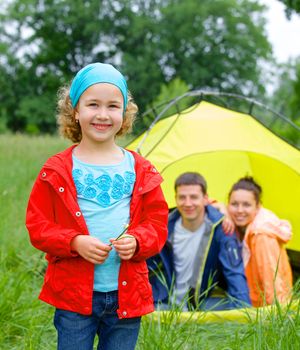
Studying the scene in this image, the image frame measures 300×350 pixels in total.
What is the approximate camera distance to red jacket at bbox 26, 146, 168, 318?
187 cm

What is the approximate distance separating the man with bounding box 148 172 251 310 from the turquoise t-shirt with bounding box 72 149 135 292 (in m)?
1.73

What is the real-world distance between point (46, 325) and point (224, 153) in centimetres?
262

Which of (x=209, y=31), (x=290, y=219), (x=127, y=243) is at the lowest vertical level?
(x=127, y=243)

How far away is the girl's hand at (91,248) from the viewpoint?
1.81 meters

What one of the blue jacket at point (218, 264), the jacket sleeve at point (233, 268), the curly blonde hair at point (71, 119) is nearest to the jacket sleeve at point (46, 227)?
the curly blonde hair at point (71, 119)

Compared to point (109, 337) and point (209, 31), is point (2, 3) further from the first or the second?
point (109, 337)

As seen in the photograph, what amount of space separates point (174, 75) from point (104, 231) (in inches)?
1084

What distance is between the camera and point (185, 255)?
381 cm

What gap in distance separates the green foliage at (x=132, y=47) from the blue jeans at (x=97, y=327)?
25753mm

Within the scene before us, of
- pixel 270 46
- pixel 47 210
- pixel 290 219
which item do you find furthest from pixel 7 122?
pixel 47 210

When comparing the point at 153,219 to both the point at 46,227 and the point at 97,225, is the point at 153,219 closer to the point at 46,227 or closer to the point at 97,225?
the point at 97,225

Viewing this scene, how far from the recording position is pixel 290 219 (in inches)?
179

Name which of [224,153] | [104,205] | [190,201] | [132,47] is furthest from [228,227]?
[132,47]

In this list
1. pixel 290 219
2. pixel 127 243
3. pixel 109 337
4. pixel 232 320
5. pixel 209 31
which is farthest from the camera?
pixel 209 31
